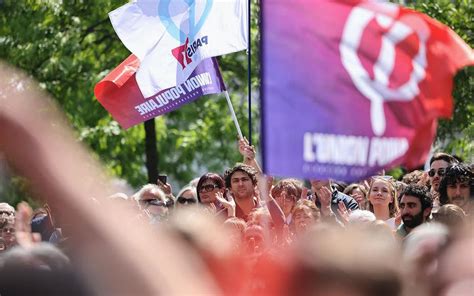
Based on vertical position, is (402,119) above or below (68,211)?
below

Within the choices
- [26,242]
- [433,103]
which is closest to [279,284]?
[26,242]

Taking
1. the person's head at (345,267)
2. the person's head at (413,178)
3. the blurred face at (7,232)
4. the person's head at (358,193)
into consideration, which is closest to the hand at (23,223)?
the person's head at (345,267)

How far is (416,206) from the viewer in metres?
7.28

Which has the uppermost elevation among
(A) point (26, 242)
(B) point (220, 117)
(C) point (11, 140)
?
(C) point (11, 140)

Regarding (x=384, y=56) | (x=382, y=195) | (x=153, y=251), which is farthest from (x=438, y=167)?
(x=153, y=251)

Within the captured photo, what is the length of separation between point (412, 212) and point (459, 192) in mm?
839

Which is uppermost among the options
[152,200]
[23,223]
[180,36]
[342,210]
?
[23,223]

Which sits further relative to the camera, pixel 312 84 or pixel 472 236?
pixel 312 84

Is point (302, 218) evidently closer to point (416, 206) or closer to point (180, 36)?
point (416, 206)

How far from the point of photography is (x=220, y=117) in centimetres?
2105

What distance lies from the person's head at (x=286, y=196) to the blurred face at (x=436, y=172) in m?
1.21

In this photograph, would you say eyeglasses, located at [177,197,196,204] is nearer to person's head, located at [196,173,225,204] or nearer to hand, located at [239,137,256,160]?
person's head, located at [196,173,225,204]

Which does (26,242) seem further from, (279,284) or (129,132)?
(129,132)

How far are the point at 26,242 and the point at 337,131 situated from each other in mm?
1449
